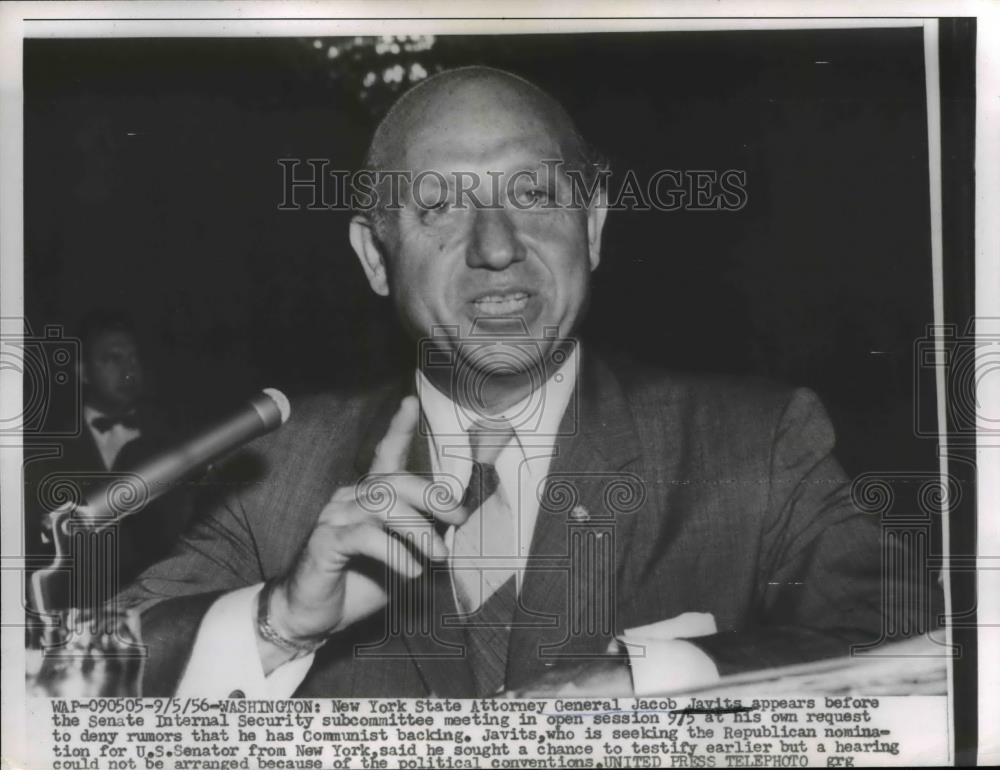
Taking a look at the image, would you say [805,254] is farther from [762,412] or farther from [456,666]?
[456,666]

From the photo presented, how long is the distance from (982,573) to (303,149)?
261 centimetres

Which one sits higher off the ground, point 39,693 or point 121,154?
point 121,154

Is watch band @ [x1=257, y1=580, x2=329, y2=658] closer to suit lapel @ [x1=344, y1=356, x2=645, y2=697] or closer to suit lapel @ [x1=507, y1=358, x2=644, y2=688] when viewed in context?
suit lapel @ [x1=344, y1=356, x2=645, y2=697]

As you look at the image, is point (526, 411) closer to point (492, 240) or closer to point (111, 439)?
point (492, 240)

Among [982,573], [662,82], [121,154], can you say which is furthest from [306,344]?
[982,573]

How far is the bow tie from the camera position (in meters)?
3.27

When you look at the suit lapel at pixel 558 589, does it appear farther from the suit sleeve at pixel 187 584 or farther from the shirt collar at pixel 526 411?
the suit sleeve at pixel 187 584

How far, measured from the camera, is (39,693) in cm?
328

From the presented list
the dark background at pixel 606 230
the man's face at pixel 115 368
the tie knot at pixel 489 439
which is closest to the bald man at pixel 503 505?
the tie knot at pixel 489 439

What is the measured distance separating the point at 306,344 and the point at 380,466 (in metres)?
0.46

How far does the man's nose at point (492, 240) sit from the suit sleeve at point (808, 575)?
1063 mm

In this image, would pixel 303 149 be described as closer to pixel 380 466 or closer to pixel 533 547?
pixel 380 466

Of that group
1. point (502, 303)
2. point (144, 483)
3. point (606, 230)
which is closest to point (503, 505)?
point (502, 303)

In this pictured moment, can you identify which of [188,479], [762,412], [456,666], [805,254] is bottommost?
[456,666]
